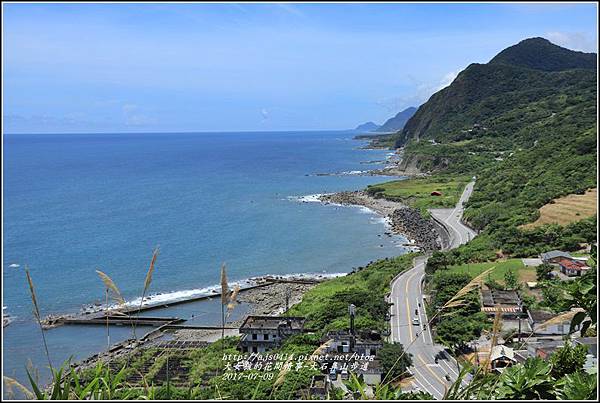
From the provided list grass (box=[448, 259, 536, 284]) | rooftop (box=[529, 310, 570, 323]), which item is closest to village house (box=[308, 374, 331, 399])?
rooftop (box=[529, 310, 570, 323])

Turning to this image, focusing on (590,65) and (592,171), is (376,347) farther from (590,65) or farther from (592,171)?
(590,65)

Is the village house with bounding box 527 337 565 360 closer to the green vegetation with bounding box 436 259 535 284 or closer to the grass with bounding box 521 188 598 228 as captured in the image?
the green vegetation with bounding box 436 259 535 284

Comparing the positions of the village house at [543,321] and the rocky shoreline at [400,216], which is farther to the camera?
the rocky shoreline at [400,216]

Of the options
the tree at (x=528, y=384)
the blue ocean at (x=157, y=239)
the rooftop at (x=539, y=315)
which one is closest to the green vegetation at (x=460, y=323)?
the rooftop at (x=539, y=315)

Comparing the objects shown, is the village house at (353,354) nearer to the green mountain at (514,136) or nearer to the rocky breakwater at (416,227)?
the green mountain at (514,136)

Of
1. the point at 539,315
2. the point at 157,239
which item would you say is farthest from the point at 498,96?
the point at 539,315

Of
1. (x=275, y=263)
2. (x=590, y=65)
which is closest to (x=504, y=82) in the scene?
(x=590, y=65)

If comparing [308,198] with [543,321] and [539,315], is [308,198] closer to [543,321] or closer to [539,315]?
[539,315]
